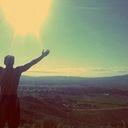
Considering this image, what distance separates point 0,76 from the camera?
746 centimetres

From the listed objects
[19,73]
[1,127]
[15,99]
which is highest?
[19,73]

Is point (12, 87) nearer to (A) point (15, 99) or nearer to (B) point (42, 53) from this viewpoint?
(A) point (15, 99)

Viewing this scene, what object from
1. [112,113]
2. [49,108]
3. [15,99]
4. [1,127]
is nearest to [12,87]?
[15,99]

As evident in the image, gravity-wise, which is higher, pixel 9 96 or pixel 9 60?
pixel 9 60

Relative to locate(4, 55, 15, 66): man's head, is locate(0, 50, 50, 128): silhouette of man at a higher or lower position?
lower

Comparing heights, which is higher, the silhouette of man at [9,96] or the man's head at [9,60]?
the man's head at [9,60]

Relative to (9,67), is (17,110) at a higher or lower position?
lower

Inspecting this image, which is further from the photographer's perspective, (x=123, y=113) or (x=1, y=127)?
(x=123, y=113)

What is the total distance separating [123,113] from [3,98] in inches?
1900

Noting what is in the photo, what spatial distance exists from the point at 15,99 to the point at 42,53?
40.5 inches

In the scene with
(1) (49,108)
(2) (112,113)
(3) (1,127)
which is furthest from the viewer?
(1) (49,108)

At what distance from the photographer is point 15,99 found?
7.40 meters

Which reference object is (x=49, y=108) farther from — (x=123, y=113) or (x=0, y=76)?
(x=0, y=76)

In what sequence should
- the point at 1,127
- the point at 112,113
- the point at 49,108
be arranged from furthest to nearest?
the point at 49,108
the point at 112,113
the point at 1,127
